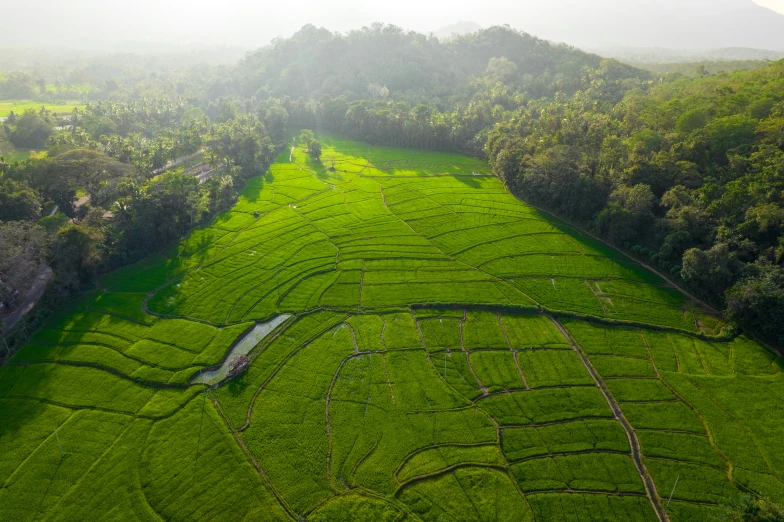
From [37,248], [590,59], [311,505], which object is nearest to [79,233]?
[37,248]

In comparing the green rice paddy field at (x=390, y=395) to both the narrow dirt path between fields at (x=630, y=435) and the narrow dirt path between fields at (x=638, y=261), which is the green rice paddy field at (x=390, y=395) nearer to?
the narrow dirt path between fields at (x=630, y=435)

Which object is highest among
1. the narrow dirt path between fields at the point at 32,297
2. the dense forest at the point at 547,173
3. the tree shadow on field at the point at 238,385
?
the dense forest at the point at 547,173

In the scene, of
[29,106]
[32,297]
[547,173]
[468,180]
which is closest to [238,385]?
[32,297]

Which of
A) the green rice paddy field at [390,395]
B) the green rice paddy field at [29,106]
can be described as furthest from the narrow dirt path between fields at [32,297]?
the green rice paddy field at [29,106]

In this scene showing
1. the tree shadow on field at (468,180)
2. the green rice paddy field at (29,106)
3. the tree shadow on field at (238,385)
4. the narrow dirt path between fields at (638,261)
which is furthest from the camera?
the green rice paddy field at (29,106)

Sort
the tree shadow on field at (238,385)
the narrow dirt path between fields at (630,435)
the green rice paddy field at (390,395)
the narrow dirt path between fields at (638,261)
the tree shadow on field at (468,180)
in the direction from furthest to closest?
1. the tree shadow on field at (468,180)
2. the narrow dirt path between fields at (638,261)
3. the tree shadow on field at (238,385)
4. the green rice paddy field at (390,395)
5. the narrow dirt path between fields at (630,435)

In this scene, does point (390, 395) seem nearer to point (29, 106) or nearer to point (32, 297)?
point (32, 297)

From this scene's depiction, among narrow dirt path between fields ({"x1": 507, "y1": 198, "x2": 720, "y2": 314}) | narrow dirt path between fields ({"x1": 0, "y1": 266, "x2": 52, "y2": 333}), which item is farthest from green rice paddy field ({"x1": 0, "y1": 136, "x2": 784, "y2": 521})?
narrow dirt path between fields ({"x1": 0, "y1": 266, "x2": 52, "y2": 333})

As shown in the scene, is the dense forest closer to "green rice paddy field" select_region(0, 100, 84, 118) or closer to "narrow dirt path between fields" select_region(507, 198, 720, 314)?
"narrow dirt path between fields" select_region(507, 198, 720, 314)

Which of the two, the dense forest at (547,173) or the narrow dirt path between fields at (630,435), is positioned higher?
the dense forest at (547,173)
